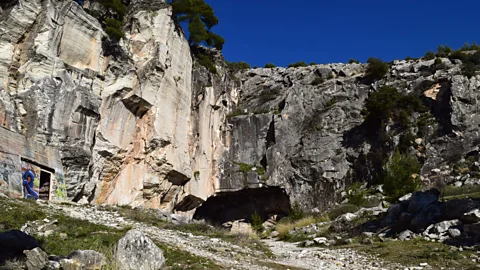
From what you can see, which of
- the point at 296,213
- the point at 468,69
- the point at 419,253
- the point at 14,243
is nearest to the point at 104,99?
the point at 296,213

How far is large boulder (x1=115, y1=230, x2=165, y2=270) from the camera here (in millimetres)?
7879

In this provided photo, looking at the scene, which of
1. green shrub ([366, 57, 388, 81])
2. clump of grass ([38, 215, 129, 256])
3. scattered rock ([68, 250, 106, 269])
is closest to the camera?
scattered rock ([68, 250, 106, 269])

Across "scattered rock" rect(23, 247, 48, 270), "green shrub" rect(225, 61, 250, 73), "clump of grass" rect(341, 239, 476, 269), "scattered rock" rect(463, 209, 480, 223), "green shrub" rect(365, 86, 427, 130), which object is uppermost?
"green shrub" rect(225, 61, 250, 73)

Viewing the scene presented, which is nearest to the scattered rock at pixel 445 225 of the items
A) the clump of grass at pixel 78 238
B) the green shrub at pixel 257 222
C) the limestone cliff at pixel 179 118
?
the clump of grass at pixel 78 238

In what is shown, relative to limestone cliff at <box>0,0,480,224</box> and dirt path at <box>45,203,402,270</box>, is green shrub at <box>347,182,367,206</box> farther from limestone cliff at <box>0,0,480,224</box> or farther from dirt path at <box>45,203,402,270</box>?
dirt path at <box>45,203,402,270</box>

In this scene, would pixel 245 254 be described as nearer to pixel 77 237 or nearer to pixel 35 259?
pixel 77 237

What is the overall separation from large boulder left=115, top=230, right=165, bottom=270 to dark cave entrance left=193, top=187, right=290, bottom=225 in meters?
26.0

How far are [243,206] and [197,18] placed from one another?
49.9 feet

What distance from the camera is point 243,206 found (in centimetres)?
3572

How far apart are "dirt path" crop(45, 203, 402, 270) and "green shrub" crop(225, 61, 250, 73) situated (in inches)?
1132

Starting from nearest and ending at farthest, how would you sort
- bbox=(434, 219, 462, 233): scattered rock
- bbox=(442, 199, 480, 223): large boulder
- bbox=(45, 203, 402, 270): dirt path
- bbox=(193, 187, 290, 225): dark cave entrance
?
bbox=(45, 203, 402, 270): dirt path, bbox=(442, 199, 480, 223): large boulder, bbox=(434, 219, 462, 233): scattered rock, bbox=(193, 187, 290, 225): dark cave entrance

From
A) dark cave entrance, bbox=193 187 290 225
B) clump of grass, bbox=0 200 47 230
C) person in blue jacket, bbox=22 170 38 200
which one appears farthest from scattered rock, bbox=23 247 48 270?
dark cave entrance, bbox=193 187 290 225

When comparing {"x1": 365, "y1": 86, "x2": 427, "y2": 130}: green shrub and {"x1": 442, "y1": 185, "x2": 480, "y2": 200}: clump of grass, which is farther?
{"x1": 365, "y1": 86, "x2": 427, "y2": 130}: green shrub

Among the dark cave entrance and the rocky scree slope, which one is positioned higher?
the rocky scree slope
